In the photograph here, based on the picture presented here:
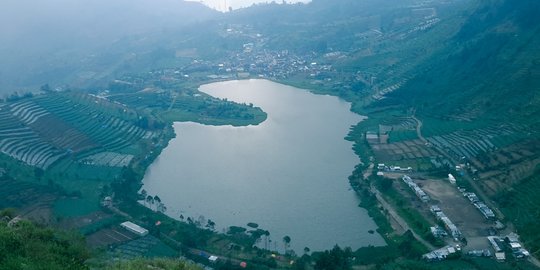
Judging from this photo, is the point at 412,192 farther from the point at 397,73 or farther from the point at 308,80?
the point at 308,80

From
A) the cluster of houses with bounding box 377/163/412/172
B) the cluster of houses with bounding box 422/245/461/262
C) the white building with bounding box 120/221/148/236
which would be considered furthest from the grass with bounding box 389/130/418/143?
the white building with bounding box 120/221/148/236

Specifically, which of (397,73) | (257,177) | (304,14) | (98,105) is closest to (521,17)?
(397,73)

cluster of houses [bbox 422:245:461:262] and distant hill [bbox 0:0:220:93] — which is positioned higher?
distant hill [bbox 0:0:220:93]

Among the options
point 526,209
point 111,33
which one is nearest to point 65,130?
A: point 526,209

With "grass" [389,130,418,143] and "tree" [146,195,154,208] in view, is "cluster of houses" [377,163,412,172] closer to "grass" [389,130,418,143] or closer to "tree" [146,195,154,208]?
"grass" [389,130,418,143]

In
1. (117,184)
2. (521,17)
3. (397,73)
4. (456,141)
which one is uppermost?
(521,17)

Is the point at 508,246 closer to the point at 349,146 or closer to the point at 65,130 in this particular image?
the point at 349,146
